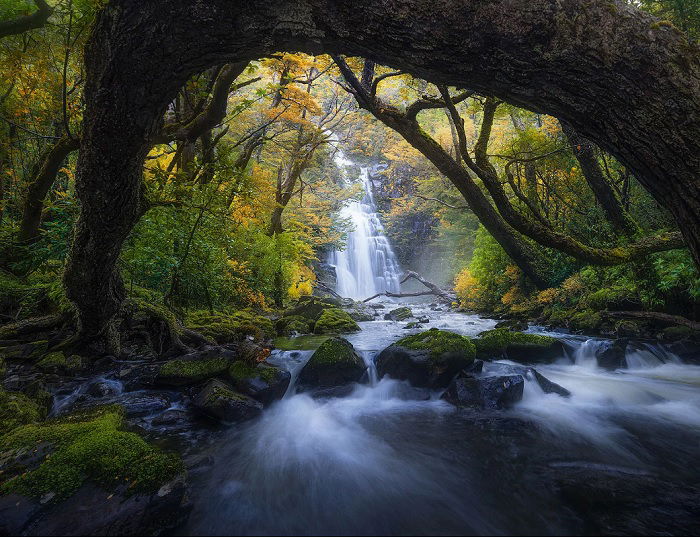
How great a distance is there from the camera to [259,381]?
4.80 meters

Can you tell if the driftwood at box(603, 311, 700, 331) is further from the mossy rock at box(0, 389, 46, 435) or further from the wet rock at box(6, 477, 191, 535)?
the mossy rock at box(0, 389, 46, 435)

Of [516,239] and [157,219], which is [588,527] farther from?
[516,239]

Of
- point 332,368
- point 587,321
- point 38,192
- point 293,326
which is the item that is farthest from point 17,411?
point 587,321

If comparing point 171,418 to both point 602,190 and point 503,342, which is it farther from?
point 602,190

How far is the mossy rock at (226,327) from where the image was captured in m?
6.93

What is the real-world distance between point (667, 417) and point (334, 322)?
7.56 m

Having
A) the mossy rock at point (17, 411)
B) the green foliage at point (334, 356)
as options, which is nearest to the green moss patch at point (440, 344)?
the green foliage at point (334, 356)

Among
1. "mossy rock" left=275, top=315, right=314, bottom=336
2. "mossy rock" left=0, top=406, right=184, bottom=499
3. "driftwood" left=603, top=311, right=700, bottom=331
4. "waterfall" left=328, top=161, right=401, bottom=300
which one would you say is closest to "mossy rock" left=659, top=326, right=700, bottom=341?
"driftwood" left=603, top=311, right=700, bottom=331

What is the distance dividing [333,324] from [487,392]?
6143 mm

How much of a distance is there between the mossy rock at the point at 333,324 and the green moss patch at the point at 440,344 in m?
4.27

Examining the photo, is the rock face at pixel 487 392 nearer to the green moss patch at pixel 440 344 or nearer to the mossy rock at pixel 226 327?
the green moss patch at pixel 440 344

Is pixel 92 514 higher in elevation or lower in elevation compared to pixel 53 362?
lower

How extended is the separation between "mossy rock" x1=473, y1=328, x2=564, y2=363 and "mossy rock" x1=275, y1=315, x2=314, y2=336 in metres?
5.00

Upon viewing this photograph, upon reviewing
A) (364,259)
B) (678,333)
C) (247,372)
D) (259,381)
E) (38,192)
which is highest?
(364,259)
